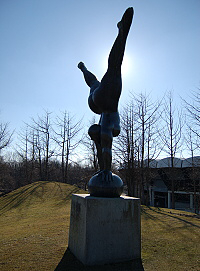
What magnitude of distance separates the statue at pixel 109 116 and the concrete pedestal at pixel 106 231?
0.98 feet

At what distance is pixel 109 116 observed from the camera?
13.5 ft

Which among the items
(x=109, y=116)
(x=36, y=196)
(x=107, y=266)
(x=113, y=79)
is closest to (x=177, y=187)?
(x=36, y=196)

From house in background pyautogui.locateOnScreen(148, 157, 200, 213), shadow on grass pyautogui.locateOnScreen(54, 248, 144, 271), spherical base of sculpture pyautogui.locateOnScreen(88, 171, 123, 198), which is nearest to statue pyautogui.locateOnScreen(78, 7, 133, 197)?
spherical base of sculpture pyautogui.locateOnScreen(88, 171, 123, 198)

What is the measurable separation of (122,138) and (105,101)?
33.9ft

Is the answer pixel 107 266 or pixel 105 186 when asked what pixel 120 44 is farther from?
pixel 107 266

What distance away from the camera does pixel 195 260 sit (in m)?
3.31

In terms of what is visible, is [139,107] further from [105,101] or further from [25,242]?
[25,242]

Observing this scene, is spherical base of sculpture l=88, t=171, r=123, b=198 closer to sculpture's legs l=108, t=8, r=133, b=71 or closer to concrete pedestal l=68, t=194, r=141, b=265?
concrete pedestal l=68, t=194, r=141, b=265

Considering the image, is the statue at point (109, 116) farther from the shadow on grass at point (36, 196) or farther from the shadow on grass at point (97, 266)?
the shadow on grass at point (36, 196)

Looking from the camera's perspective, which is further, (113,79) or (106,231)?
(113,79)

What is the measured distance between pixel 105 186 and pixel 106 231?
2.34 ft

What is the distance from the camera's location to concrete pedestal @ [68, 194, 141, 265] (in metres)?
3.12

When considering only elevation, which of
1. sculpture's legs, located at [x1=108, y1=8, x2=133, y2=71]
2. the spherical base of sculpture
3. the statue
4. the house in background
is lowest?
the house in background

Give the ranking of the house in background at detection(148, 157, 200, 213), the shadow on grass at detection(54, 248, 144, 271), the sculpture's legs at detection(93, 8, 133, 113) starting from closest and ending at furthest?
the shadow on grass at detection(54, 248, 144, 271) → the sculpture's legs at detection(93, 8, 133, 113) → the house in background at detection(148, 157, 200, 213)
